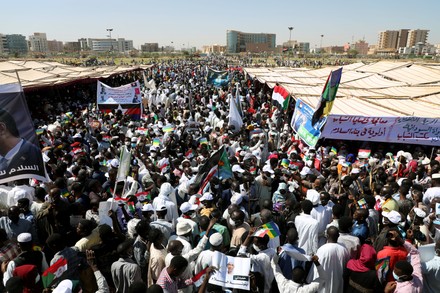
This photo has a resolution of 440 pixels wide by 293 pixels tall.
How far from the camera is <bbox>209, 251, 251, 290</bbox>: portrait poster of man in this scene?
2.99 m

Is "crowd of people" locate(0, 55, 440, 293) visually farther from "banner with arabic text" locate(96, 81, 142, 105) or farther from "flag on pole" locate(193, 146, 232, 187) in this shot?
"banner with arabic text" locate(96, 81, 142, 105)

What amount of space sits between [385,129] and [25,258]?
9.03m

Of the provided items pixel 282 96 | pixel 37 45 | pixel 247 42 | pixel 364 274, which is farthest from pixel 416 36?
pixel 364 274

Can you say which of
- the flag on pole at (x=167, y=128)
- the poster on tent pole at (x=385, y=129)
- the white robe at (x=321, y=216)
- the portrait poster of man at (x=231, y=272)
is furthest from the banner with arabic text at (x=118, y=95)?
the portrait poster of man at (x=231, y=272)

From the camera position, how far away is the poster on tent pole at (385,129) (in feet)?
28.6

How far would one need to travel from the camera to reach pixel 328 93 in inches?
323

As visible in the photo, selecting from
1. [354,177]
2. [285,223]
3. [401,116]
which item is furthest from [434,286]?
[401,116]

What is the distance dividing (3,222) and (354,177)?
5.75 meters

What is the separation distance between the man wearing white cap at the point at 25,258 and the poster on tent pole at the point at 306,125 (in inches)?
286

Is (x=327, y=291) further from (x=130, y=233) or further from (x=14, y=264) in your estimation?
(x=14, y=264)

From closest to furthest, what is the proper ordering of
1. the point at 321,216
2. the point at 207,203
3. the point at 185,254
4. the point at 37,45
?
the point at 185,254
the point at 321,216
the point at 207,203
the point at 37,45

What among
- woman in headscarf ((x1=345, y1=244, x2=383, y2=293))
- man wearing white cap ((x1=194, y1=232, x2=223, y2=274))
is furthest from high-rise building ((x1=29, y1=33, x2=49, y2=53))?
woman in headscarf ((x1=345, y1=244, x2=383, y2=293))

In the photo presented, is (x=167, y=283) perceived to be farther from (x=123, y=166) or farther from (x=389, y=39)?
(x=389, y=39)

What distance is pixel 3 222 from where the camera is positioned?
4277 millimetres
